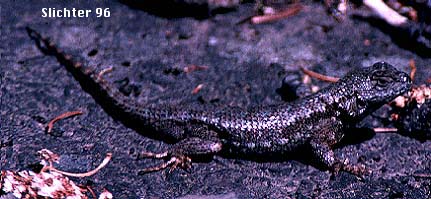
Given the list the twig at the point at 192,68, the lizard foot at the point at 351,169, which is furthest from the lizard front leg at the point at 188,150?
the twig at the point at 192,68

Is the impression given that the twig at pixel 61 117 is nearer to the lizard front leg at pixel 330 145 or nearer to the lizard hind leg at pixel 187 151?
the lizard hind leg at pixel 187 151

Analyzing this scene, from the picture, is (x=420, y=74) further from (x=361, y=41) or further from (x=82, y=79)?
(x=82, y=79)

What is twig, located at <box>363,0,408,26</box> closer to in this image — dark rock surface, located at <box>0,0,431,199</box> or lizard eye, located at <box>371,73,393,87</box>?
dark rock surface, located at <box>0,0,431,199</box>

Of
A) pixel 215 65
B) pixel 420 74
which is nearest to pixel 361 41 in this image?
pixel 420 74

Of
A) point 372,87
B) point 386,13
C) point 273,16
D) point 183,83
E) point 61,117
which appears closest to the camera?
point 372,87

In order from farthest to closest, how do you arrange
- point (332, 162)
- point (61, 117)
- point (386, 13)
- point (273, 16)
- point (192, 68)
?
point (273, 16)
point (386, 13)
point (192, 68)
point (61, 117)
point (332, 162)

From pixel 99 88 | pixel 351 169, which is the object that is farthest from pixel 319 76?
pixel 99 88

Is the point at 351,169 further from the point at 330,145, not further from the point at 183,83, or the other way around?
the point at 183,83
